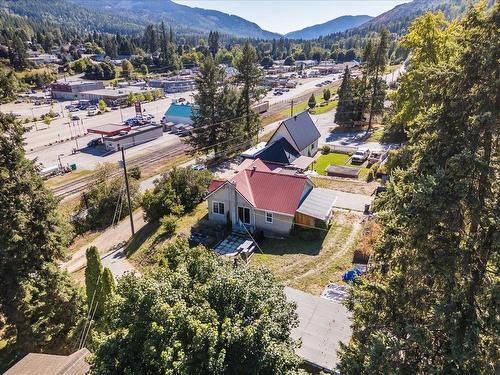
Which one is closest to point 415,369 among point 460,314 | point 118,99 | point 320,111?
point 460,314

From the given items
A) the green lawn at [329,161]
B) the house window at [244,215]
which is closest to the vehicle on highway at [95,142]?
the green lawn at [329,161]

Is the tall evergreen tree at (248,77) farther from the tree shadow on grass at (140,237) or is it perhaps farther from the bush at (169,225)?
the bush at (169,225)

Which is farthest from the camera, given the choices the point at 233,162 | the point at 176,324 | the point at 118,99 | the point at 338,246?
the point at 118,99

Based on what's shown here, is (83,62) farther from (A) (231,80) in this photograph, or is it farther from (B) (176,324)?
(B) (176,324)

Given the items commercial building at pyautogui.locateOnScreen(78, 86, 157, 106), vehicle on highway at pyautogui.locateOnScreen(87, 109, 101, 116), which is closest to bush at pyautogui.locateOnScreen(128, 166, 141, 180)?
vehicle on highway at pyautogui.locateOnScreen(87, 109, 101, 116)

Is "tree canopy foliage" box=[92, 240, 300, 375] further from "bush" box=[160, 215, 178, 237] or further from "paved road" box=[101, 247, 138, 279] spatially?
"bush" box=[160, 215, 178, 237]

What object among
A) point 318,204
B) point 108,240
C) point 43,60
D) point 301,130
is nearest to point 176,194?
point 108,240
